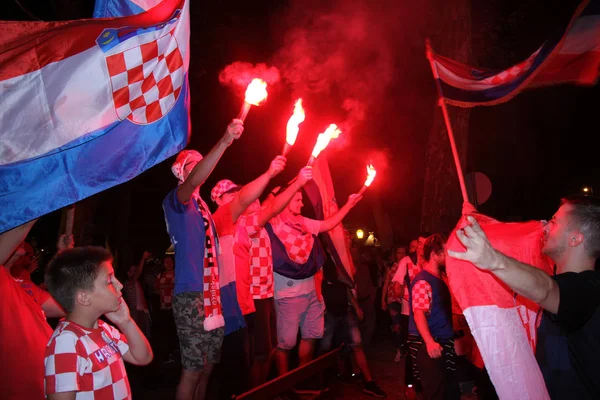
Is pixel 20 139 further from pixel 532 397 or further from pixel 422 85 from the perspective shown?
pixel 422 85

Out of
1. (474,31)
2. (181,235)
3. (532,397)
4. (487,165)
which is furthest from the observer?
(487,165)

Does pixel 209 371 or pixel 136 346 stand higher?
pixel 136 346

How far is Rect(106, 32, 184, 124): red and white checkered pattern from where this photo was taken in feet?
10.5

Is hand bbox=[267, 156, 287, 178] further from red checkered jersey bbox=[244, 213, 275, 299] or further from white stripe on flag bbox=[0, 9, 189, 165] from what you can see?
white stripe on flag bbox=[0, 9, 189, 165]

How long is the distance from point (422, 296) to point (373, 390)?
2.25 metres

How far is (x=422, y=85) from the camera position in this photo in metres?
16.1

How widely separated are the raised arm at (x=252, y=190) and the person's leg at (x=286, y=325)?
1845 mm

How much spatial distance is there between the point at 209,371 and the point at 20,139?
2.30m

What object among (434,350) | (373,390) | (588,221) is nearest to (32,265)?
(434,350)

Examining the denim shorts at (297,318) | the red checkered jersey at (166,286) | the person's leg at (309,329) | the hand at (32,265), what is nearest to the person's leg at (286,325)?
the denim shorts at (297,318)

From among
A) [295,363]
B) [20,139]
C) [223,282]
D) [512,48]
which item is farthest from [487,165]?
[20,139]

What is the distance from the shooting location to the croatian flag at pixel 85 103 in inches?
109

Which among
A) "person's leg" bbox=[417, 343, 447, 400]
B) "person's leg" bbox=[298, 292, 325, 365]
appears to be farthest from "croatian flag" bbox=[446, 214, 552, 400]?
"person's leg" bbox=[298, 292, 325, 365]

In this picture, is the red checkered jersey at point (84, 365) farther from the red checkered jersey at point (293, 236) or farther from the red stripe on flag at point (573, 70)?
the red stripe on flag at point (573, 70)
